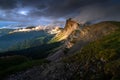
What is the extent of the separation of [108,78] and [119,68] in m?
4.60

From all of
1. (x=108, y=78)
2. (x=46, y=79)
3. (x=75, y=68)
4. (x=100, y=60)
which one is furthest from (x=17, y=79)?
(x=108, y=78)

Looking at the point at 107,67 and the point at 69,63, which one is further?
the point at 69,63

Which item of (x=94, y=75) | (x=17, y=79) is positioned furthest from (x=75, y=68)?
(x=17, y=79)

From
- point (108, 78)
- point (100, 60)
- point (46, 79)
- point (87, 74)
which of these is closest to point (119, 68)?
point (108, 78)

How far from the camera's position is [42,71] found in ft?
384

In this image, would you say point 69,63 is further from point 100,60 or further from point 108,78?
point 108,78

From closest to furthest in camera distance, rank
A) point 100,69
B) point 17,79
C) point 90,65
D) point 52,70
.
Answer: point 100,69
point 90,65
point 52,70
point 17,79

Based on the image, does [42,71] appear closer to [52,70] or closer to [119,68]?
[52,70]

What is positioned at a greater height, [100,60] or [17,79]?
[100,60]

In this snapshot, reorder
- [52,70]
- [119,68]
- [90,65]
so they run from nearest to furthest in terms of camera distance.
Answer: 1. [119,68]
2. [90,65]
3. [52,70]

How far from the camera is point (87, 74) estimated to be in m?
95.3

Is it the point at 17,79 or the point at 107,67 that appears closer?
the point at 107,67

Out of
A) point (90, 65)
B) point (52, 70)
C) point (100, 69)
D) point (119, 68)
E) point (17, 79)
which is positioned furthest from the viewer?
point (17, 79)

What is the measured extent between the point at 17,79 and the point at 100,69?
126ft
